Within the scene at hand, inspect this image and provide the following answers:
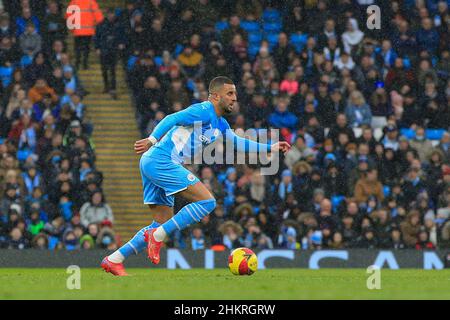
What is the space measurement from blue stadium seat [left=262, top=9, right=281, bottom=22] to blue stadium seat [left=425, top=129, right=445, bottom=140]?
4.42 metres

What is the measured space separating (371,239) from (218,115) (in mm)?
7567

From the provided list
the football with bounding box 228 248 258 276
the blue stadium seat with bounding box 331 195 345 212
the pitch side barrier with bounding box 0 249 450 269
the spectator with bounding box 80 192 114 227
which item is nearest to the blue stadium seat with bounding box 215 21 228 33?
the blue stadium seat with bounding box 331 195 345 212

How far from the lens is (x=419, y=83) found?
2416 cm

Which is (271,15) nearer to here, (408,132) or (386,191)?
(408,132)

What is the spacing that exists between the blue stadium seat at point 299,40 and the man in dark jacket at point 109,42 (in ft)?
11.9

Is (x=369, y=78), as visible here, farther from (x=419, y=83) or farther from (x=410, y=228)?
(x=410, y=228)

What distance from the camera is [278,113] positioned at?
74.9 feet

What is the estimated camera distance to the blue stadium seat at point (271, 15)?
84.2ft

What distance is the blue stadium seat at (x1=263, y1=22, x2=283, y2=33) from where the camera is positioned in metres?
25.5

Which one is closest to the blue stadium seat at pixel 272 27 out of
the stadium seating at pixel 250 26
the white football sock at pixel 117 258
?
the stadium seating at pixel 250 26

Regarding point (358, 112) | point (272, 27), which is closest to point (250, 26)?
point (272, 27)

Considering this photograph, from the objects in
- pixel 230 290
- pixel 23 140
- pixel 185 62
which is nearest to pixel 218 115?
pixel 230 290

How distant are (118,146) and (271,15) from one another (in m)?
4.73

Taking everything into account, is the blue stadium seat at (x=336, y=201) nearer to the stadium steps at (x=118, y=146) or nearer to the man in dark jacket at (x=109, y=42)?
the stadium steps at (x=118, y=146)
